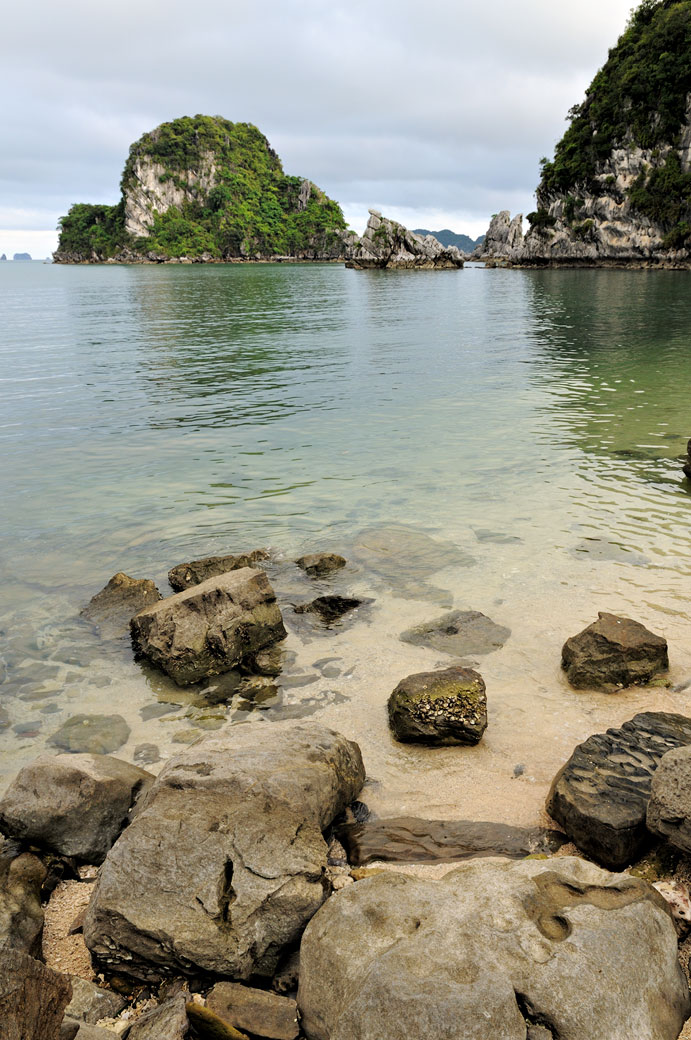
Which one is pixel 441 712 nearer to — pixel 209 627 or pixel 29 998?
pixel 209 627

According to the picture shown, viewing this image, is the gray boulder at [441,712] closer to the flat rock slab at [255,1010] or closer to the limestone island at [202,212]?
the flat rock slab at [255,1010]

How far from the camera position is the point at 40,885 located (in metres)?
4.28

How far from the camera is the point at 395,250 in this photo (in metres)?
116

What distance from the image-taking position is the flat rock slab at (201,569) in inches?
354

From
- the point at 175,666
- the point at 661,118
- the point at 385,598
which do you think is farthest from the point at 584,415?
the point at 661,118

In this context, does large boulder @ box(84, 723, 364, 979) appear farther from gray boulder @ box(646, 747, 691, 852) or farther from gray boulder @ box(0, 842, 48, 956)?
gray boulder @ box(646, 747, 691, 852)

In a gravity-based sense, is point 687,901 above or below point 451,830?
above

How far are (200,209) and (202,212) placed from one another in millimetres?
1463

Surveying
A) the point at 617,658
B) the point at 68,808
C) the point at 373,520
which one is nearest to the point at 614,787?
the point at 617,658

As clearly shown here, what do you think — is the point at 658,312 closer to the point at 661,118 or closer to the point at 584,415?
the point at 584,415

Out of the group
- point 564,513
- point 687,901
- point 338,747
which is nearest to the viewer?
point 687,901

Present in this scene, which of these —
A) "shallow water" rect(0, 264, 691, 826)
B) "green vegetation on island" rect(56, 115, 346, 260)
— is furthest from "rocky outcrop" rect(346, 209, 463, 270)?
"shallow water" rect(0, 264, 691, 826)

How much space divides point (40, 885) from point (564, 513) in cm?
947

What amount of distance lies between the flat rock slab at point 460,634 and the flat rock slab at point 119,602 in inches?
139
